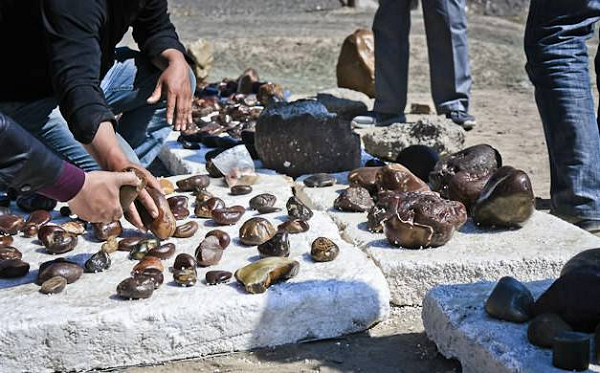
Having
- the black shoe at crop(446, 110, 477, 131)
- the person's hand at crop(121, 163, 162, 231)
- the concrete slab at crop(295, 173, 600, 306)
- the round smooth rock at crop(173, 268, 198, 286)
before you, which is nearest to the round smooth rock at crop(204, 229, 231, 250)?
the person's hand at crop(121, 163, 162, 231)

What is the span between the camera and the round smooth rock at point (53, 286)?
116 inches

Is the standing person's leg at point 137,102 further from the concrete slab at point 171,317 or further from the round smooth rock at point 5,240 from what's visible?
the concrete slab at point 171,317

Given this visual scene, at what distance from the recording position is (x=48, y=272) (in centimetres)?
304

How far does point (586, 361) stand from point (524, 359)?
0.16m

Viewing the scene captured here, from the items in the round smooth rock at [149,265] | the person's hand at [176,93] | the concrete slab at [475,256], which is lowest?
the concrete slab at [475,256]

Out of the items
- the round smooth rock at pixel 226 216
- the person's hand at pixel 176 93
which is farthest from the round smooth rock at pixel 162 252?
the person's hand at pixel 176 93

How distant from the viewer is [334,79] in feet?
26.0

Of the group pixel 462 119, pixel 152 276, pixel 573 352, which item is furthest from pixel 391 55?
pixel 573 352

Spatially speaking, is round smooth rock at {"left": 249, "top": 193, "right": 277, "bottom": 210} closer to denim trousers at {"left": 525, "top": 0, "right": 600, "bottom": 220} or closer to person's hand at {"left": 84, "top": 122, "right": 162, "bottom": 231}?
person's hand at {"left": 84, "top": 122, "right": 162, "bottom": 231}

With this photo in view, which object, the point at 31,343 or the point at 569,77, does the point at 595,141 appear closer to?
the point at 569,77

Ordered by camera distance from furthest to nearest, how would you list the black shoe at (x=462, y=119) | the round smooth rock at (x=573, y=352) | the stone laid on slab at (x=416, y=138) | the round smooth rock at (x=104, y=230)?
the black shoe at (x=462, y=119), the stone laid on slab at (x=416, y=138), the round smooth rock at (x=104, y=230), the round smooth rock at (x=573, y=352)

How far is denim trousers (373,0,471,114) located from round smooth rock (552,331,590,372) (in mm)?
3692

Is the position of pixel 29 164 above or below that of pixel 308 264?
above

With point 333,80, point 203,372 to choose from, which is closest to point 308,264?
point 203,372
